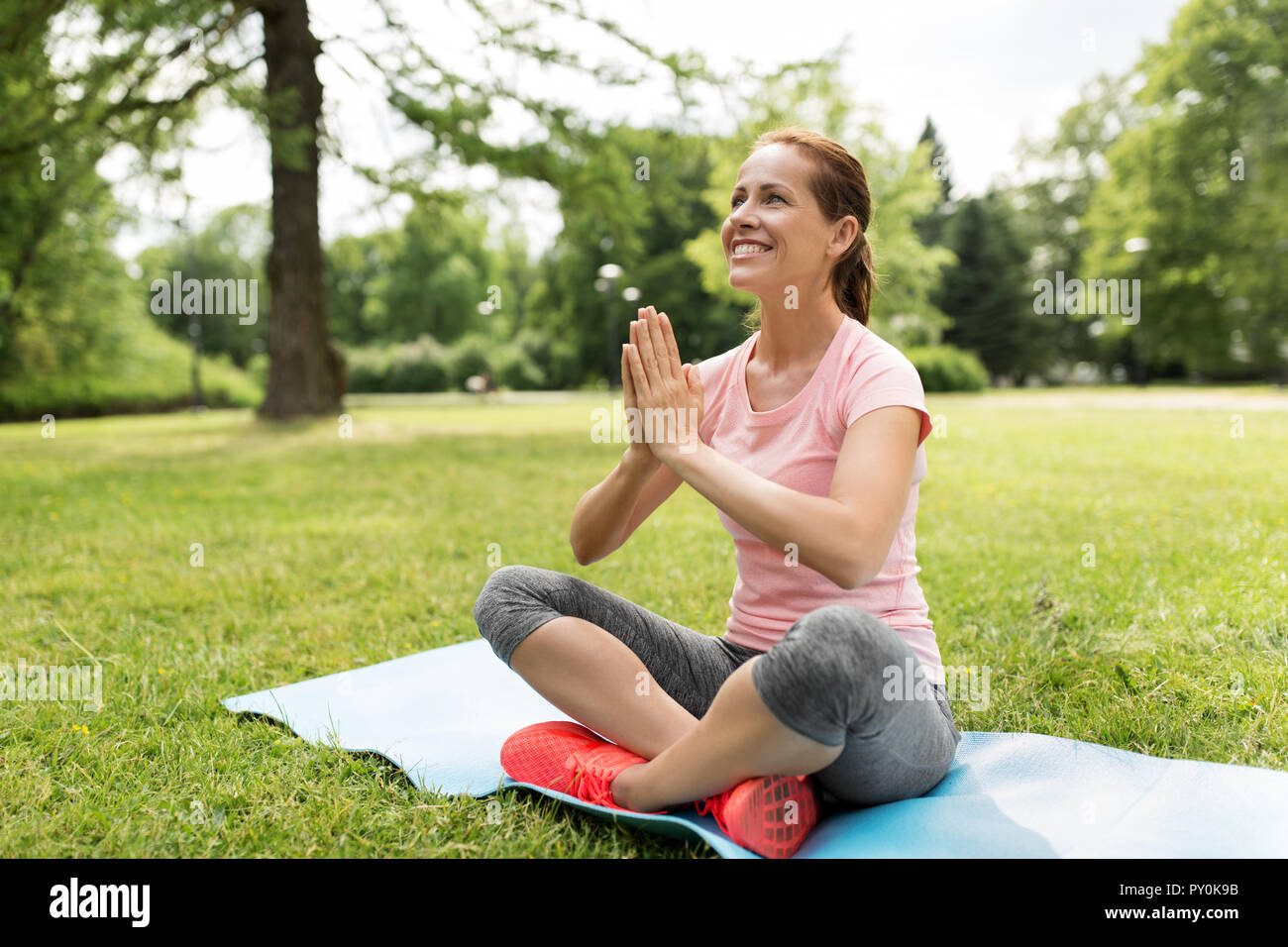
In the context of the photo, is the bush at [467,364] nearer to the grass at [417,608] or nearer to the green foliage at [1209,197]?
the green foliage at [1209,197]

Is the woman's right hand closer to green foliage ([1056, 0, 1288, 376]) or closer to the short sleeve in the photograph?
the short sleeve

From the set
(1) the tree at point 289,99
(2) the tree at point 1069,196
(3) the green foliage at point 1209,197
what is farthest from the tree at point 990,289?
(1) the tree at point 289,99

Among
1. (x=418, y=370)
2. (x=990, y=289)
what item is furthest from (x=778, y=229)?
(x=990, y=289)

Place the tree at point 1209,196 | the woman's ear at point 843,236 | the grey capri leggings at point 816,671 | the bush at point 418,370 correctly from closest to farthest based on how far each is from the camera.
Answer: the grey capri leggings at point 816,671 → the woman's ear at point 843,236 → the tree at point 1209,196 → the bush at point 418,370

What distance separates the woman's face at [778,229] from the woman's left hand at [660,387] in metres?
0.26

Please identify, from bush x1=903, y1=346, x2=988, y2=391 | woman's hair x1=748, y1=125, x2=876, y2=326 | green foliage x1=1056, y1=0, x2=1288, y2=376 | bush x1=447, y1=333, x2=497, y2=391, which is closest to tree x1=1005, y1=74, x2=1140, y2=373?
green foliage x1=1056, y1=0, x2=1288, y2=376

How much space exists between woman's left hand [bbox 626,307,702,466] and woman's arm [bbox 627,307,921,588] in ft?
0.04

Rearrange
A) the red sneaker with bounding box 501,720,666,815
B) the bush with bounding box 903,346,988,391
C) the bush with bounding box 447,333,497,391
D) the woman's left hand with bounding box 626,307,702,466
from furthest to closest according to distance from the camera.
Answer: the bush with bounding box 447,333,497,391 < the bush with bounding box 903,346,988,391 < the red sneaker with bounding box 501,720,666,815 < the woman's left hand with bounding box 626,307,702,466

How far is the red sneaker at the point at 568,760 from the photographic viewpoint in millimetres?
2230

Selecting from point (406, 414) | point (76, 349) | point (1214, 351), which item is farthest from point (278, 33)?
point (1214, 351)

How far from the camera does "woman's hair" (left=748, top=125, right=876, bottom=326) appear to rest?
229cm

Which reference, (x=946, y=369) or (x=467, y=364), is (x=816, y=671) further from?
(x=467, y=364)

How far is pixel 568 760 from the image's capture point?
2.33 metres

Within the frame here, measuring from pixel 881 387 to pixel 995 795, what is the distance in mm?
1010
